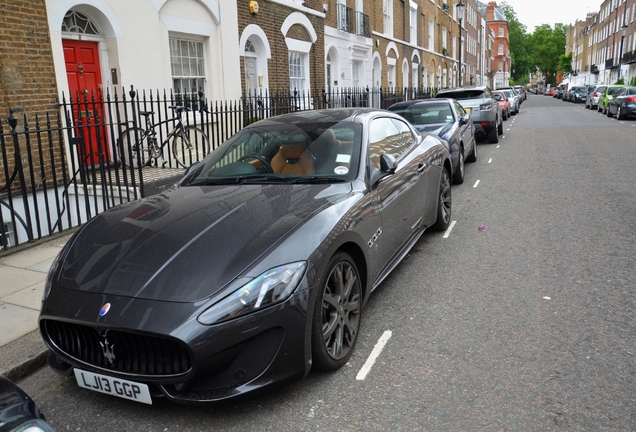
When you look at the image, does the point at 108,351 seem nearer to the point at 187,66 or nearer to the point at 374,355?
the point at 374,355

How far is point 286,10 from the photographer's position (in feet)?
46.9

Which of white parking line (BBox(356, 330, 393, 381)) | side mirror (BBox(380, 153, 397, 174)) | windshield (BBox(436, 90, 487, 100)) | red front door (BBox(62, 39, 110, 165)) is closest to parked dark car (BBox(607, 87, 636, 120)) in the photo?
windshield (BBox(436, 90, 487, 100))

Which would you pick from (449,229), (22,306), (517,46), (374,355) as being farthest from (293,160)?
(517,46)

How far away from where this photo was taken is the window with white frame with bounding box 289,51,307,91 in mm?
15219

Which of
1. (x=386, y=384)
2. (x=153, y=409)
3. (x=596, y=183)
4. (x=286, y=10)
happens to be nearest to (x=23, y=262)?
(x=153, y=409)

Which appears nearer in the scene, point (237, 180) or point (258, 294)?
point (258, 294)

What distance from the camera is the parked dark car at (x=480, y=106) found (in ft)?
50.1

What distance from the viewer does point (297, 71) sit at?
15.6 metres

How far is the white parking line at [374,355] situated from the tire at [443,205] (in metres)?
2.71

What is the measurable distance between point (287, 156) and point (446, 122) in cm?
629

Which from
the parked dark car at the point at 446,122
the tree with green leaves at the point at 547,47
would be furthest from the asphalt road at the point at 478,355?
the tree with green leaves at the point at 547,47

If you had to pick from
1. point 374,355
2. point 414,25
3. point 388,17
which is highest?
point 414,25

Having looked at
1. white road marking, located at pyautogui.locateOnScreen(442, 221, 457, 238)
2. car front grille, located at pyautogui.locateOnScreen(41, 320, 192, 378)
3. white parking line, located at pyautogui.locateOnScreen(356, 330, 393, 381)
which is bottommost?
white parking line, located at pyautogui.locateOnScreen(356, 330, 393, 381)

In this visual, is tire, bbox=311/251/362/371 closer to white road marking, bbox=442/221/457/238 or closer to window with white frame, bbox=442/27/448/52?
white road marking, bbox=442/221/457/238
